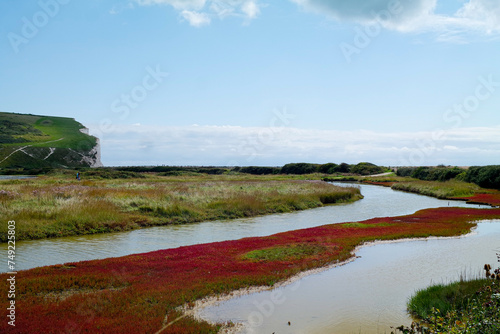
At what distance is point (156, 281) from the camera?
11.9m

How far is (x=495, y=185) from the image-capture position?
59.8 m

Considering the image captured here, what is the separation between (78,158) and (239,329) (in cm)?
18207

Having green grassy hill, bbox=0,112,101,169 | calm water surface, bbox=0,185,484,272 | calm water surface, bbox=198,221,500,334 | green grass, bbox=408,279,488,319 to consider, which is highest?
green grassy hill, bbox=0,112,101,169

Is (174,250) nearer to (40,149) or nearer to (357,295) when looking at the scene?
(357,295)

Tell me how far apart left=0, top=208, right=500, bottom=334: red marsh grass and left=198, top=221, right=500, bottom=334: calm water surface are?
3.33ft

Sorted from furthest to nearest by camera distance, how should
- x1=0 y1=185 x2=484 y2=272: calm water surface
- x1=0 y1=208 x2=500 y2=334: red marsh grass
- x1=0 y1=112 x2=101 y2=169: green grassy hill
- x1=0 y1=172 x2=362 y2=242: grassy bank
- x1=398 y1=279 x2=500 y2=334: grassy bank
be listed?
x1=0 y1=112 x2=101 y2=169: green grassy hill < x1=0 y1=172 x2=362 y2=242: grassy bank < x1=0 y1=185 x2=484 y2=272: calm water surface < x1=0 y1=208 x2=500 y2=334: red marsh grass < x1=398 y1=279 x2=500 y2=334: grassy bank

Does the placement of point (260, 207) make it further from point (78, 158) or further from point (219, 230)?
point (78, 158)

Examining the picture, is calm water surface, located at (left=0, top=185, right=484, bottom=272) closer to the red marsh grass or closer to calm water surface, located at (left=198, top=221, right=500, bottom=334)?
the red marsh grass

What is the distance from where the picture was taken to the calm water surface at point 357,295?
9.21 metres

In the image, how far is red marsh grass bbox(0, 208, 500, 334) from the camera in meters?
8.29

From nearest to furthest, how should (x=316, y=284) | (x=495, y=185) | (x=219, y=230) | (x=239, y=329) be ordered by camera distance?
(x=239, y=329) → (x=316, y=284) → (x=219, y=230) → (x=495, y=185)

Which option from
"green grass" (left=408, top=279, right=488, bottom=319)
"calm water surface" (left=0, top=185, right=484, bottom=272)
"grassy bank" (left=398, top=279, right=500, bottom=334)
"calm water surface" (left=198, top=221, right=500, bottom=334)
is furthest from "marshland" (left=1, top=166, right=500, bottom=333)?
"grassy bank" (left=398, top=279, right=500, bottom=334)

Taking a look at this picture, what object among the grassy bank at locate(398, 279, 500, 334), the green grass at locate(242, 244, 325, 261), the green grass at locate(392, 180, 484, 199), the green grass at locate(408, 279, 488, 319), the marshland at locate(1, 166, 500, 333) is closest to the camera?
the grassy bank at locate(398, 279, 500, 334)

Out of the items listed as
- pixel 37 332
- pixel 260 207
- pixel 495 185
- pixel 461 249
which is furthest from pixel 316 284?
pixel 495 185
